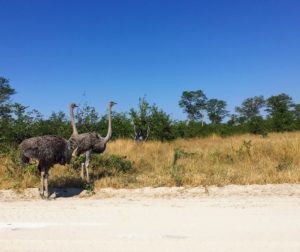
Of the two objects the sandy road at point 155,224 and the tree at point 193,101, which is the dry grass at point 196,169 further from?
the tree at point 193,101

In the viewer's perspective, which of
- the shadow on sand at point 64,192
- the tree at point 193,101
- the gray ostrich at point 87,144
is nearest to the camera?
the shadow on sand at point 64,192

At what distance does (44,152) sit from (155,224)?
3187mm

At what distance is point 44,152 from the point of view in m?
7.62

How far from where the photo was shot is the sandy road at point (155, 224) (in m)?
4.43

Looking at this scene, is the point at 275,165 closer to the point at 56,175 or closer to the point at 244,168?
the point at 244,168

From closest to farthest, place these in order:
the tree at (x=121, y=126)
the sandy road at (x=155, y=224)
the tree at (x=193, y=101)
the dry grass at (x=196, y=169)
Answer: the sandy road at (x=155, y=224) < the dry grass at (x=196, y=169) < the tree at (x=121, y=126) < the tree at (x=193, y=101)

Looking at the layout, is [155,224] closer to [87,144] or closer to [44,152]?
[44,152]

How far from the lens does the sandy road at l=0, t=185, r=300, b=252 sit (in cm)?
443

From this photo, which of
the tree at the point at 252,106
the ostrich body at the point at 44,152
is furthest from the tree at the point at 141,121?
the tree at the point at 252,106

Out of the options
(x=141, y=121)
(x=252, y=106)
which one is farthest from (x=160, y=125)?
(x=252, y=106)

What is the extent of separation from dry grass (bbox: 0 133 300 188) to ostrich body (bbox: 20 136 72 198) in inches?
33.7

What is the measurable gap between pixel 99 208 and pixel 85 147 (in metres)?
3.09

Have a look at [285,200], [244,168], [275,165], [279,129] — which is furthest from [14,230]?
[279,129]

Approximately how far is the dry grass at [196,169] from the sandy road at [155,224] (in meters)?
1.25
